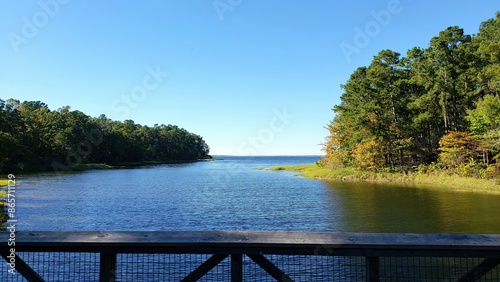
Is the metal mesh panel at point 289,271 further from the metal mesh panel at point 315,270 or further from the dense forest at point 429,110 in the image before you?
the dense forest at point 429,110

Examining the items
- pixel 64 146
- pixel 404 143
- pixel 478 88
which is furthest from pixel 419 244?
pixel 64 146

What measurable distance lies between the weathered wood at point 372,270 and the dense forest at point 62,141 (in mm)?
57260

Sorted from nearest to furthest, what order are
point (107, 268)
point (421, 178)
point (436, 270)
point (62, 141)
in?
point (107, 268) → point (436, 270) → point (421, 178) → point (62, 141)

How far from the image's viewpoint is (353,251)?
2.97 metres

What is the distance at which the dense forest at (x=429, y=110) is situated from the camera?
32844mm

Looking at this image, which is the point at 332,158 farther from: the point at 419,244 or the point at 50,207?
the point at 419,244

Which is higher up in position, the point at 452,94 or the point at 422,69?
the point at 422,69

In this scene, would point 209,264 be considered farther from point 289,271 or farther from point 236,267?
point 289,271

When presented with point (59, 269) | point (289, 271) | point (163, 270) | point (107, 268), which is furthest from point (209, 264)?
point (59, 269)

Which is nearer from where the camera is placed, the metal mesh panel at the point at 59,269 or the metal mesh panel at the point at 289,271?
the metal mesh panel at the point at 289,271

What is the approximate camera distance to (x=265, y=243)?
2938 mm

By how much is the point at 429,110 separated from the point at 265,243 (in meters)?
41.3

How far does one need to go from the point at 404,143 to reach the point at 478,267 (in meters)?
41.2

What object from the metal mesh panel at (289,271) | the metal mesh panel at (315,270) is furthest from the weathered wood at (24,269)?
the metal mesh panel at (315,270)
